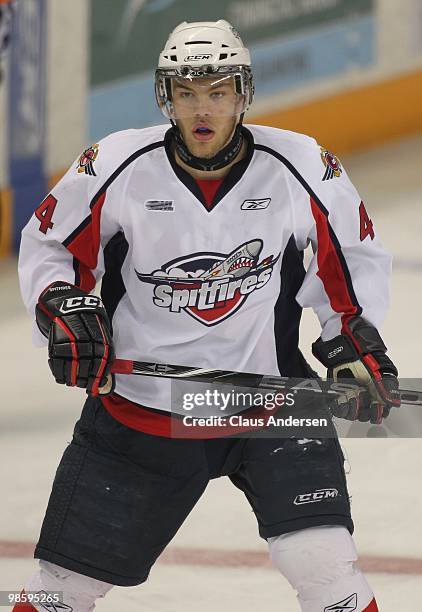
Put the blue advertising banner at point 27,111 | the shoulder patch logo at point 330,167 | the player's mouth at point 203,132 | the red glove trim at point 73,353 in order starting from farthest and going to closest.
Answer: the blue advertising banner at point 27,111 < the shoulder patch logo at point 330,167 < the player's mouth at point 203,132 < the red glove trim at point 73,353

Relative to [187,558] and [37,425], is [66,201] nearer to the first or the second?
[187,558]

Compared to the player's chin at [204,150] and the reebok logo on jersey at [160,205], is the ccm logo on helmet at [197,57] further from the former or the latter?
the reebok logo on jersey at [160,205]

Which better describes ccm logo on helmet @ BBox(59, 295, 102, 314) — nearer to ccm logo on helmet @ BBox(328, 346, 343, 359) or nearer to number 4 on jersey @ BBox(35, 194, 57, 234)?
Result: number 4 on jersey @ BBox(35, 194, 57, 234)

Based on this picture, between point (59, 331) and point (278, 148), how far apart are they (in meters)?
0.61

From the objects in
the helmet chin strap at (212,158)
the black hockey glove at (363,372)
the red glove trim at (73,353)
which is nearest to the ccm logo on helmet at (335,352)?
the black hockey glove at (363,372)

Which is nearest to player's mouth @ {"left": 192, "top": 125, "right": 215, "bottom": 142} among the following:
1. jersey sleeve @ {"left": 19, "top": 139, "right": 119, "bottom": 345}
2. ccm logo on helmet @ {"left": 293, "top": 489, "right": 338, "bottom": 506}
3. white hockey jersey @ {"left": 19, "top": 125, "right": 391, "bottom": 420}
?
white hockey jersey @ {"left": 19, "top": 125, "right": 391, "bottom": 420}

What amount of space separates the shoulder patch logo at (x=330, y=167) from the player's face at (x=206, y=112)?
0.22 m

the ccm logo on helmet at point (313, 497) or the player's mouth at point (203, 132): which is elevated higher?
the player's mouth at point (203, 132)

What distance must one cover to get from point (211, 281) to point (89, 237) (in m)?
0.27

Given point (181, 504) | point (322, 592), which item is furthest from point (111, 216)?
point (322, 592)

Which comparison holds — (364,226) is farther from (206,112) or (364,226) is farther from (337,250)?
(206,112)

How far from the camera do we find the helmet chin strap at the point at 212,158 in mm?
3324

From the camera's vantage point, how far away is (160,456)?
133 inches

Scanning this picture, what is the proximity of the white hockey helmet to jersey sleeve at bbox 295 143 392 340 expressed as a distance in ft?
0.72
